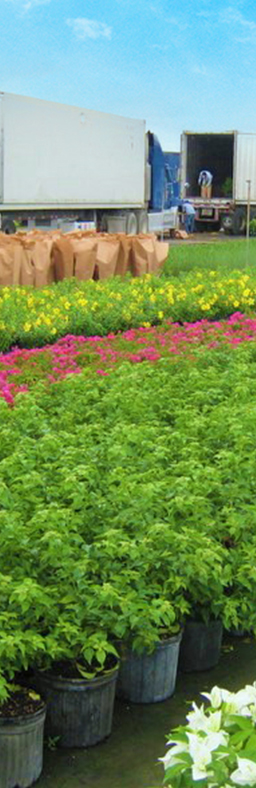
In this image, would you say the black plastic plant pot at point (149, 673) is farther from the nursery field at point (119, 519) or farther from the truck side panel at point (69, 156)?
the truck side panel at point (69, 156)

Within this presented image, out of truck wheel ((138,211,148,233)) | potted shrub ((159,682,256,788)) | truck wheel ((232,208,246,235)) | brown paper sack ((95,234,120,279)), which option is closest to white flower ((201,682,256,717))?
potted shrub ((159,682,256,788))

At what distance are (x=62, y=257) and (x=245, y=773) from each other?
→ 1469 centimetres

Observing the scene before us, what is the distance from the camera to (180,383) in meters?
9.36

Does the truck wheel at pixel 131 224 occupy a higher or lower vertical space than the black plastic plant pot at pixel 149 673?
higher

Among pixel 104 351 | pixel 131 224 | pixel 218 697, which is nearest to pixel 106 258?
pixel 104 351

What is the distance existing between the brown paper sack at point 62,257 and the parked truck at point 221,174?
81.6 feet

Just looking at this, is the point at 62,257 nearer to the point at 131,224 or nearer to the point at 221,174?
the point at 131,224

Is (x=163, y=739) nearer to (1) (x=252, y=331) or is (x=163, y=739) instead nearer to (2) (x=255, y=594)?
(2) (x=255, y=594)

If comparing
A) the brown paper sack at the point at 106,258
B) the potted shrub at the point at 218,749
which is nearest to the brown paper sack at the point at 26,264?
the brown paper sack at the point at 106,258

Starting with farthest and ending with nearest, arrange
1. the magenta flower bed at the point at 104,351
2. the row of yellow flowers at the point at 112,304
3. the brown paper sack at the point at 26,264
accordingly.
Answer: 1. the brown paper sack at the point at 26,264
2. the row of yellow flowers at the point at 112,304
3. the magenta flower bed at the point at 104,351

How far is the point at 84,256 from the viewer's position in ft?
58.3

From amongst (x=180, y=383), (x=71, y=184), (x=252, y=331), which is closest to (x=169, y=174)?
(x=71, y=184)

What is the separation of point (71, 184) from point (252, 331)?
19511 mm

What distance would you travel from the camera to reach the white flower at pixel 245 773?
115 inches
